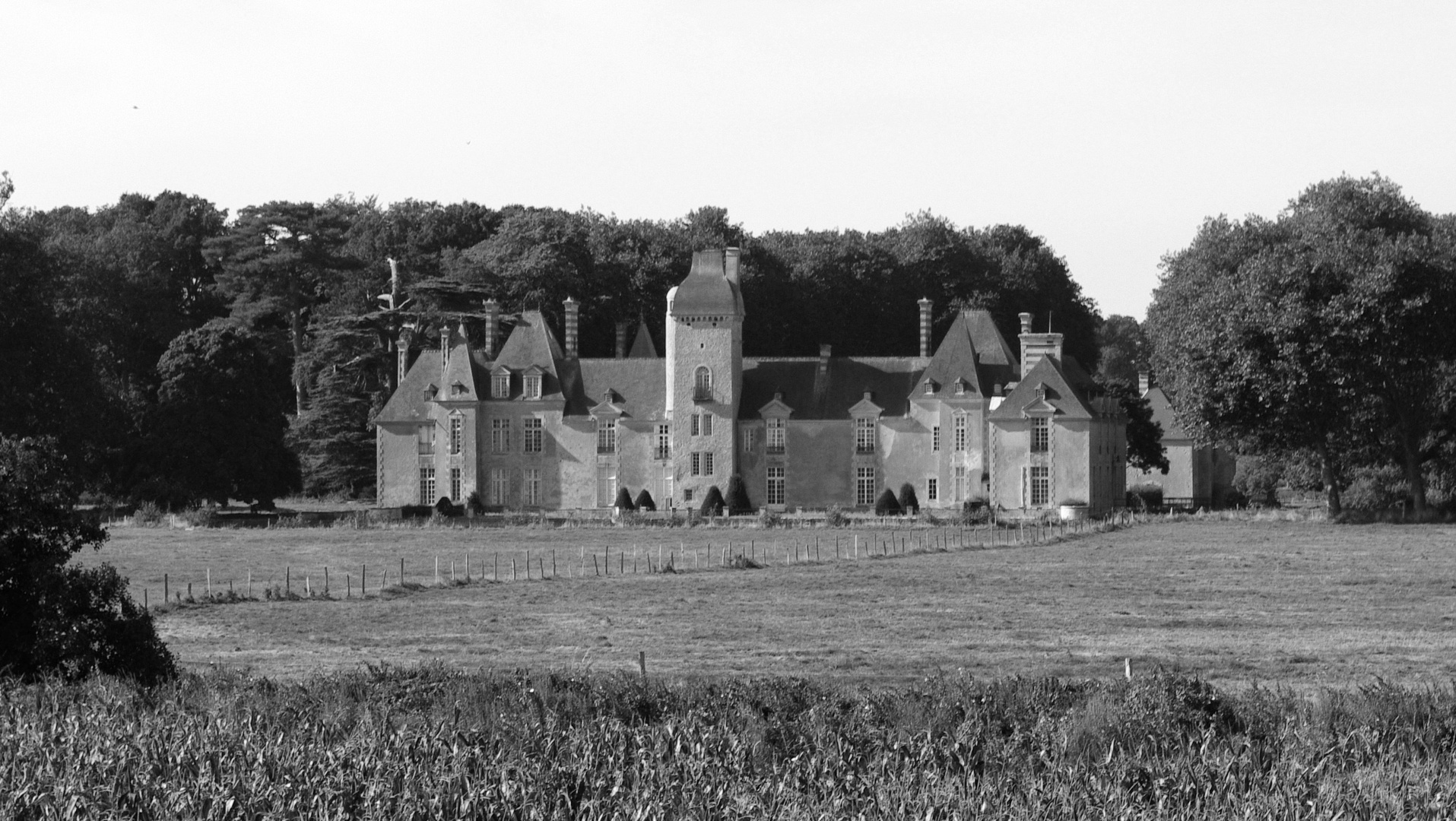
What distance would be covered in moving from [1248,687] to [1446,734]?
5554 millimetres

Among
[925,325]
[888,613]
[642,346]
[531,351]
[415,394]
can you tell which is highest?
[925,325]

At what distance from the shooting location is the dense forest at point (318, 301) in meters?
63.1

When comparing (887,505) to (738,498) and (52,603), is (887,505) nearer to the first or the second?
(738,498)

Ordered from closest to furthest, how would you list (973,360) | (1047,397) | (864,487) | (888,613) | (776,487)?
(888,613)
(1047,397)
(973,360)
(864,487)
(776,487)

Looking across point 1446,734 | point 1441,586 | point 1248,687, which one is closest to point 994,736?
point 1446,734

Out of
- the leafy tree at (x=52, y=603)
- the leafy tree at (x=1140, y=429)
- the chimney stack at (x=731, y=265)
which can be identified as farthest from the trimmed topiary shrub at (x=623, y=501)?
the leafy tree at (x=52, y=603)

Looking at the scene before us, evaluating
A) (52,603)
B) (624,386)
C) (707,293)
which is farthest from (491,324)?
(52,603)

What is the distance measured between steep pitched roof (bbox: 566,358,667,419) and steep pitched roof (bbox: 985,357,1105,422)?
1352cm

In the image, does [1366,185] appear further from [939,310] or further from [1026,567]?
[1026,567]

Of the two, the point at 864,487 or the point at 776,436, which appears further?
the point at 776,436

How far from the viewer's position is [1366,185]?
3017 inches

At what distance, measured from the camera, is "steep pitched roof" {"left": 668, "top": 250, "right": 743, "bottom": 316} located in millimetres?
68562

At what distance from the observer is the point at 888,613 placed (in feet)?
95.7

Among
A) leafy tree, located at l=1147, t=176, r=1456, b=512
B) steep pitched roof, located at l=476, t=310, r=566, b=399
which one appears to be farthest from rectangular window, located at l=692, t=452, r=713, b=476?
leafy tree, located at l=1147, t=176, r=1456, b=512
